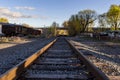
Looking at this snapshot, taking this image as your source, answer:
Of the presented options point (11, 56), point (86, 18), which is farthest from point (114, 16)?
point (11, 56)

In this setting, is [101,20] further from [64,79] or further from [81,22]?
[64,79]

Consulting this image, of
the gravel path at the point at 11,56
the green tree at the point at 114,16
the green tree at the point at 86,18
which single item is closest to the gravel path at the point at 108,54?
the gravel path at the point at 11,56

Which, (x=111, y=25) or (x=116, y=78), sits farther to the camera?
(x=111, y=25)

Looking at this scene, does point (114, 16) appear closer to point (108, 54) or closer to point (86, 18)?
point (86, 18)

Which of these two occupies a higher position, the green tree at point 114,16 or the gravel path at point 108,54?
the green tree at point 114,16

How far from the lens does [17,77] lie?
600cm

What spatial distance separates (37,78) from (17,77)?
17.7 inches

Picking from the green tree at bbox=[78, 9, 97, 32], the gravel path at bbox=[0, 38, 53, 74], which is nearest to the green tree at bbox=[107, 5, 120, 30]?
the green tree at bbox=[78, 9, 97, 32]

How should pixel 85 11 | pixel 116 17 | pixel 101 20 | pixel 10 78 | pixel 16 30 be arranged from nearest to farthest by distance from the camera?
pixel 10 78
pixel 16 30
pixel 116 17
pixel 101 20
pixel 85 11

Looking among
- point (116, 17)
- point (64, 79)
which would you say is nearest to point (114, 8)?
point (116, 17)

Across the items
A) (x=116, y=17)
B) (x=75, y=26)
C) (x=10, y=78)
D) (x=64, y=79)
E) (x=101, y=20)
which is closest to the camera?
(x=10, y=78)

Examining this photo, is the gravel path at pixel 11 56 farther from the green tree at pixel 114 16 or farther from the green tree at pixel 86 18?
the green tree at pixel 86 18

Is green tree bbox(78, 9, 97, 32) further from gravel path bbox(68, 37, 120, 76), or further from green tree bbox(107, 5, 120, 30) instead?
gravel path bbox(68, 37, 120, 76)

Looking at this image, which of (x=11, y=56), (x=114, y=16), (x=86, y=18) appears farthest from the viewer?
(x=86, y=18)
